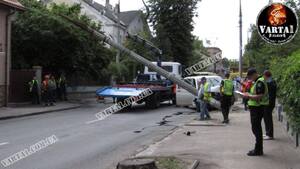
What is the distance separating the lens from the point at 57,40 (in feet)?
97.9

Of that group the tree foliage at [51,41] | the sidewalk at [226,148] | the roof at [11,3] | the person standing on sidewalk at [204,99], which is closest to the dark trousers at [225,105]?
the person standing on sidewalk at [204,99]

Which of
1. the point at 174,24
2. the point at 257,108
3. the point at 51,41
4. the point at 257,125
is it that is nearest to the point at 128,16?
the point at 174,24

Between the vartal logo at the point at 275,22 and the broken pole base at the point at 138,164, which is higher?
the vartal logo at the point at 275,22

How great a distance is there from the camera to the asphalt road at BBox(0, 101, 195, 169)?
1072cm

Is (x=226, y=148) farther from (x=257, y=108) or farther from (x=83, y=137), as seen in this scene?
(x=83, y=137)

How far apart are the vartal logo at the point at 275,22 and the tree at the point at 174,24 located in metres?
46.6

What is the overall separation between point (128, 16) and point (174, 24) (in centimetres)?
1465

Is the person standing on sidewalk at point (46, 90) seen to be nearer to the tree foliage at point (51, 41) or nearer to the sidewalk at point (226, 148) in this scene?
the tree foliage at point (51, 41)

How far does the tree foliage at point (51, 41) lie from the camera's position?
29.3m

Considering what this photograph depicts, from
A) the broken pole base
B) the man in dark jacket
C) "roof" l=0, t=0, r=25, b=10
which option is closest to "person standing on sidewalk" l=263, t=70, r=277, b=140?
the broken pole base

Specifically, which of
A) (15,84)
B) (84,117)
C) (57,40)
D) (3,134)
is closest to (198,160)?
(3,134)

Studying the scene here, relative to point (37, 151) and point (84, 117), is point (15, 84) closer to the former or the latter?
point (84, 117)

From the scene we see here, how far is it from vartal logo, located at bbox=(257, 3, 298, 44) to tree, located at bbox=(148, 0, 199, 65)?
4662cm

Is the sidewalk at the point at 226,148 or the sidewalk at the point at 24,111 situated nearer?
the sidewalk at the point at 226,148
